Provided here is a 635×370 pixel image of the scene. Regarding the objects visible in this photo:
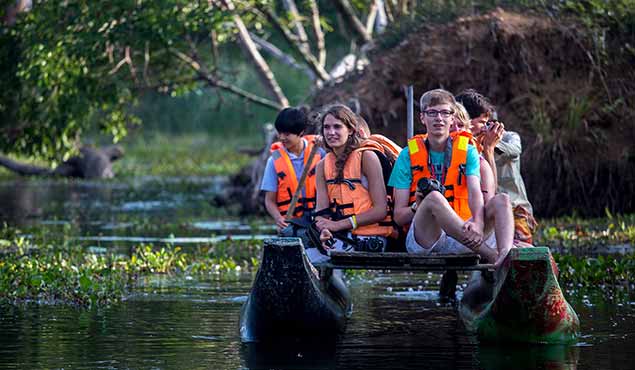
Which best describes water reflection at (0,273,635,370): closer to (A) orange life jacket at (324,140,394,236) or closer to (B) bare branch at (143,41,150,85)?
(A) orange life jacket at (324,140,394,236)

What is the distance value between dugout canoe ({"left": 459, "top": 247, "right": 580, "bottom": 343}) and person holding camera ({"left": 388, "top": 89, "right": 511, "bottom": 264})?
0.47 m

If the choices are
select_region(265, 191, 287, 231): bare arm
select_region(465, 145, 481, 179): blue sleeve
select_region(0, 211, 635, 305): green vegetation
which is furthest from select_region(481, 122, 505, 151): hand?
select_region(0, 211, 635, 305): green vegetation

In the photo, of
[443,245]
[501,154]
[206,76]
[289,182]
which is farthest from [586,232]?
[206,76]

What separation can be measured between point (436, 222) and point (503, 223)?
521 millimetres

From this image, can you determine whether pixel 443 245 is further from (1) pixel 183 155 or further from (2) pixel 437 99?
(1) pixel 183 155

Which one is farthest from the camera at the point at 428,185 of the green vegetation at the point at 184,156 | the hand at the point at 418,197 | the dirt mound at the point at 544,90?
the green vegetation at the point at 184,156

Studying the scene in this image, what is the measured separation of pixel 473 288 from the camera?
32.6 feet

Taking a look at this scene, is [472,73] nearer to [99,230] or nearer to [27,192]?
[99,230]

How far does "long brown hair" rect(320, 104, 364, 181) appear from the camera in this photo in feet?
33.7

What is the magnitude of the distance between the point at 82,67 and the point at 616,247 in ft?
30.0

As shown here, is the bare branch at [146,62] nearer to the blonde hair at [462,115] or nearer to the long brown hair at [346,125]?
the long brown hair at [346,125]

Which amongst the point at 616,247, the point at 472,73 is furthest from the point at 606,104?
the point at 616,247

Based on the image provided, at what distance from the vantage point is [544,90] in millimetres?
18016

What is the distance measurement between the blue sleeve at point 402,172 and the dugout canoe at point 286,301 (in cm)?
101
